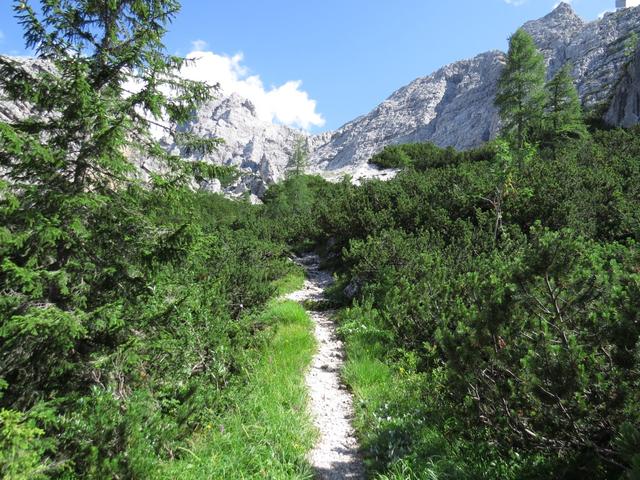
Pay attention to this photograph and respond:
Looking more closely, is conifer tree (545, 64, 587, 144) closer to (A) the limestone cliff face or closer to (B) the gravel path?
(B) the gravel path

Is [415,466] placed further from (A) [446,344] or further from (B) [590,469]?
(B) [590,469]

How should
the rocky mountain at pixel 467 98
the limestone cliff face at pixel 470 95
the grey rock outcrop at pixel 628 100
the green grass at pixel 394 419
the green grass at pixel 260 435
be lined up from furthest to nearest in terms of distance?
Answer: the limestone cliff face at pixel 470 95 < the rocky mountain at pixel 467 98 < the grey rock outcrop at pixel 628 100 < the green grass at pixel 260 435 < the green grass at pixel 394 419

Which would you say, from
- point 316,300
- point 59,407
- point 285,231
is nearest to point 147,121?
point 59,407

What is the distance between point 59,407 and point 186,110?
16.3ft

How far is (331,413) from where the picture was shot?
5.67m

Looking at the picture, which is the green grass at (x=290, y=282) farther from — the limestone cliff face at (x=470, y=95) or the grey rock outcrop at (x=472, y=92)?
the grey rock outcrop at (x=472, y=92)

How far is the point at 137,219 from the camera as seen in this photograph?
5238 millimetres

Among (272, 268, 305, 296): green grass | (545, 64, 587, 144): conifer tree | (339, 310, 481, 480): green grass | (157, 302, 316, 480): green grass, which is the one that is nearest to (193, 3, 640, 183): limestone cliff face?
(545, 64, 587, 144): conifer tree

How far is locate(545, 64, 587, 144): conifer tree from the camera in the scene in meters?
25.0

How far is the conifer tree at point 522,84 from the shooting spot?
2403 cm

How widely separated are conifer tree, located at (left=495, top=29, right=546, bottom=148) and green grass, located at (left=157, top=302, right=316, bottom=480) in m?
24.0

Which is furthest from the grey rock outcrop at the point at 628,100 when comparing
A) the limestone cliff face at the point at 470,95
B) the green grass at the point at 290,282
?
the limestone cliff face at the point at 470,95

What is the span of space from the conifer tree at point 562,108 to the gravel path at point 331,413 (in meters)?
24.4

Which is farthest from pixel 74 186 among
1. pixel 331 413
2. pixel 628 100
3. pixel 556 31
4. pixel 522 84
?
pixel 556 31
